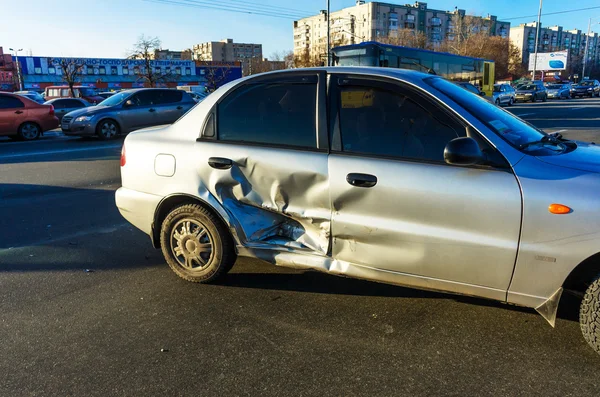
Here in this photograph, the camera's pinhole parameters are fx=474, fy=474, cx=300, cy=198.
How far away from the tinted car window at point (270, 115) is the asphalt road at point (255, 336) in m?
1.27

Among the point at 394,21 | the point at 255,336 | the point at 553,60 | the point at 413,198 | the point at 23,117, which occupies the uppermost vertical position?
the point at 394,21

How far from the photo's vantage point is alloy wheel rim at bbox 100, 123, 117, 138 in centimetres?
1529

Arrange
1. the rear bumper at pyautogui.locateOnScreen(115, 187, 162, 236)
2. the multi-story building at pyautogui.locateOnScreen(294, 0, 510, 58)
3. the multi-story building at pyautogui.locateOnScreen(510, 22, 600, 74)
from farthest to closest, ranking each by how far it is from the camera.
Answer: the multi-story building at pyautogui.locateOnScreen(510, 22, 600, 74)
the multi-story building at pyautogui.locateOnScreen(294, 0, 510, 58)
the rear bumper at pyautogui.locateOnScreen(115, 187, 162, 236)

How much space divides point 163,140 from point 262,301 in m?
1.62

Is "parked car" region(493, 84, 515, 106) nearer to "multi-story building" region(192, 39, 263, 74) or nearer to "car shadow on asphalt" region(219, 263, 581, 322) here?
"car shadow on asphalt" region(219, 263, 581, 322)

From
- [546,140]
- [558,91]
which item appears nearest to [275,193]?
[546,140]

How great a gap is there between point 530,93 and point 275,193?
145 feet

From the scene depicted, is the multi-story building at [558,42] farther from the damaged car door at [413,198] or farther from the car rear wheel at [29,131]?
the damaged car door at [413,198]

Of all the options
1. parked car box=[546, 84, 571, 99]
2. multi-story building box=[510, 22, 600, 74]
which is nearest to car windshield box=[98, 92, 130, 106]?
parked car box=[546, 84, 571, 99]

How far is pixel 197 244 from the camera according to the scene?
155 inches

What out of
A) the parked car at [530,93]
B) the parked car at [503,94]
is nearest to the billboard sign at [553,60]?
the parked car at [530,93]

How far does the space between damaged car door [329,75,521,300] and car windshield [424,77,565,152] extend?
19cm

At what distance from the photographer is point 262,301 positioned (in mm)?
3738

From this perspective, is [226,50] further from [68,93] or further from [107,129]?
[107,129]
